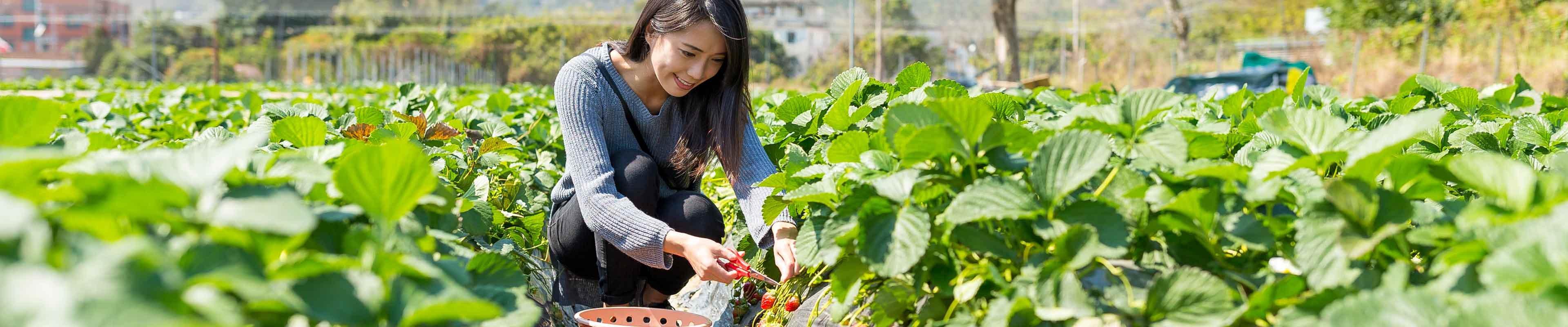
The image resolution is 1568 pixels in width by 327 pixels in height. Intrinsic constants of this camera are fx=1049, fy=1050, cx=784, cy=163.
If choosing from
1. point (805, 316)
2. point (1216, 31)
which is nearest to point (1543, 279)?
point (805, 316)

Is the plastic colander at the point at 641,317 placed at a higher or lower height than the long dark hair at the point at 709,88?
lower

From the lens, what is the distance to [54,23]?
6412 centimetres

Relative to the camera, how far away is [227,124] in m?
3.46

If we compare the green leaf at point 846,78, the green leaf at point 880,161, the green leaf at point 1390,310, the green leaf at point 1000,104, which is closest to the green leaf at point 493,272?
the green leaf at point 880,161

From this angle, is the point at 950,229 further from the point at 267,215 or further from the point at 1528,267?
the point at 267,215

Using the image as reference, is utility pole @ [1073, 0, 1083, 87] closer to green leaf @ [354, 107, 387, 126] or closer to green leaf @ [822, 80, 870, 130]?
green leaf @ [354, 107, 387, 126]

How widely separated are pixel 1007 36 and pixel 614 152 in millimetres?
11462

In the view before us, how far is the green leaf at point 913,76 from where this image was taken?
202cm

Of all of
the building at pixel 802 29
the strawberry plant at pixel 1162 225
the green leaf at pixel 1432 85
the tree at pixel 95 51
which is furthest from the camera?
the tree at pixel 95 51

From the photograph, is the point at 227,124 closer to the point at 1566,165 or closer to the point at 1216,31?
the point at 1566,165

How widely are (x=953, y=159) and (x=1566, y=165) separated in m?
0.63

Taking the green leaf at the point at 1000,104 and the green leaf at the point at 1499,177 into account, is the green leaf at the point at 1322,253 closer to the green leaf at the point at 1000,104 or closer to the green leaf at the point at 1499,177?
the green leaf at the point at 1499,177

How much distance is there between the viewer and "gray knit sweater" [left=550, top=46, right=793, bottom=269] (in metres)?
2.03

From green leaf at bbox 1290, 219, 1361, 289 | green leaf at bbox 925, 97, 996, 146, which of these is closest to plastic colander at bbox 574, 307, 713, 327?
green leaf at bbox 925, 97, 996, 146
